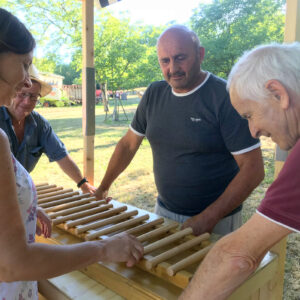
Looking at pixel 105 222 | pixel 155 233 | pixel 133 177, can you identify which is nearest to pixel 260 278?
pixel 155 233

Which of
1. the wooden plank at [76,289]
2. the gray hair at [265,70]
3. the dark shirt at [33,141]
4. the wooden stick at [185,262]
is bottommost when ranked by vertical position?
the wooden plank at [76,289]

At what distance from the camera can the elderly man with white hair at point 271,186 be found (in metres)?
0.94

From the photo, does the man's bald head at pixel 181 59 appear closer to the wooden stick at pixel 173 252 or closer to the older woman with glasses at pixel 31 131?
the older woman with glasses at pixel 31 131

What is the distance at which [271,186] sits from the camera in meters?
0.98

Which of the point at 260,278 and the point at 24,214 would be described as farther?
the point at 260,278

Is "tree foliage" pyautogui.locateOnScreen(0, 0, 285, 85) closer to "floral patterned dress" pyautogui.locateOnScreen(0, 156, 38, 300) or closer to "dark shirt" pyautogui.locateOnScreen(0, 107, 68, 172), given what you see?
"dark shirt" pyautogui.locateOnScreen(0, 107, 68, 172)

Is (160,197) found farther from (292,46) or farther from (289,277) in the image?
(289,277)

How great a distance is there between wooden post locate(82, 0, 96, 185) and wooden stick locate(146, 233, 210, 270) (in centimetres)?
216

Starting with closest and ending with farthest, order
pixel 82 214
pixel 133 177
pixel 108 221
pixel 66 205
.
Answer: pixel 108 221 → pixel 82 214 → pixel 66 205 → pixel 133 177

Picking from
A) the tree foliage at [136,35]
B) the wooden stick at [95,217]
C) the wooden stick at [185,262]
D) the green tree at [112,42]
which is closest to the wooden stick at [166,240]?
the wooden stick at [185,262]

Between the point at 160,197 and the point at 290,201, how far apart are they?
1687 mm

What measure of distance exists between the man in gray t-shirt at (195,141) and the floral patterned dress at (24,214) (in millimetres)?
1114

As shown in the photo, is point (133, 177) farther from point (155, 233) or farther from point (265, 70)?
point (265, 70)

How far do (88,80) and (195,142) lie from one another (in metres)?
1.62
